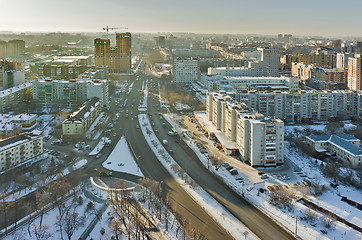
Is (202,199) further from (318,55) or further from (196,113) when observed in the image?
(318,55)

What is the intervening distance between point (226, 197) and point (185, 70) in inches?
566

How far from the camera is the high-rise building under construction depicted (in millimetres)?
24641

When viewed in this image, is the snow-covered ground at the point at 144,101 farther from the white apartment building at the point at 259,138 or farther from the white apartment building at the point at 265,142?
the white apartment building at the point at 265,142

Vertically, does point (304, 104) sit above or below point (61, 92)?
below

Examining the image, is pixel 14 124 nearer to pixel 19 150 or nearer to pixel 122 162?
pixel 19 150

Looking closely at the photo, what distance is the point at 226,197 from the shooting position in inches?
254

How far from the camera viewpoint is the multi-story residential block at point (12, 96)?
41.6 feet

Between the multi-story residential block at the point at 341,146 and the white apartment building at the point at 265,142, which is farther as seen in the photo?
the multi-story residential block at the point at 341,146

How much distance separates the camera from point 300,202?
6.21 m

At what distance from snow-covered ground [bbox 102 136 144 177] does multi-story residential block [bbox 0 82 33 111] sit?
20.1 ft

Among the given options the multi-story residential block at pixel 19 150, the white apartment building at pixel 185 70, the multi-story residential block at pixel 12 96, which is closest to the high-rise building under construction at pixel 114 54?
the white apartment building at pixel 185 70

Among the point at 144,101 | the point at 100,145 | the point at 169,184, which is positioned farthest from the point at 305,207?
the point at 144,101

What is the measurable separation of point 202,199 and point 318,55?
67.7 feet

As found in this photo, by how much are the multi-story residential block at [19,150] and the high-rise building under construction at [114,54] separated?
17053mm
